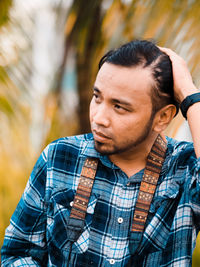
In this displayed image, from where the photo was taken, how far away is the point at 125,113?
1324mm

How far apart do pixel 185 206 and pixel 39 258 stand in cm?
65

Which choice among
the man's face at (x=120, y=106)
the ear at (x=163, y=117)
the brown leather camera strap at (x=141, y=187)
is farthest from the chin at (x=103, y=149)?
the ear at (x=163, y=117)

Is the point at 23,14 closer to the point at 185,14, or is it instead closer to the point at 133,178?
the point at 185,14

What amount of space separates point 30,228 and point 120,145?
51 centimetres

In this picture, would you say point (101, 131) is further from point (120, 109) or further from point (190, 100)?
point (190, 100)

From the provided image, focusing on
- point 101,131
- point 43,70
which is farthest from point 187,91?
point 43,70

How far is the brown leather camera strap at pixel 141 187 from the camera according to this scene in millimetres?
1379

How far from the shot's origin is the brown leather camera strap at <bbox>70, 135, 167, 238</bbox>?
1.38m

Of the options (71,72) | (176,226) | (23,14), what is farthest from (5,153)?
(176,226)

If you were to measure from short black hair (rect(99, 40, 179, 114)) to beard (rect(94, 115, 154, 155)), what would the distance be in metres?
0.09

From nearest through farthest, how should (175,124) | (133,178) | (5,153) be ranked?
(133,178) → (175,124) → (5,153)

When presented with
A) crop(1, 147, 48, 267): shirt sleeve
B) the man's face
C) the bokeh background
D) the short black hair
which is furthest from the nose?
the bokeh background

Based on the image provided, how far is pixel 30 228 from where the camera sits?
1.44 metres

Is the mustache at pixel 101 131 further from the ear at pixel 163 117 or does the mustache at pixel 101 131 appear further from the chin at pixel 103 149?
the ear at pixel 163 117
